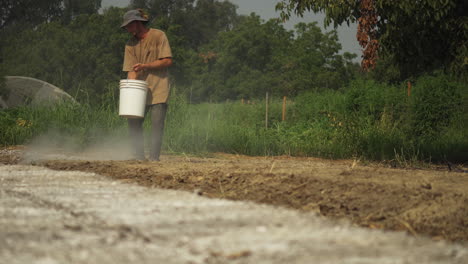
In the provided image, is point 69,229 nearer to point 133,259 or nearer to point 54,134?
point 133,259

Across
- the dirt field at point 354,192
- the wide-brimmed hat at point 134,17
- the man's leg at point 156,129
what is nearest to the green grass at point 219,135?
the man's leg at point 156,129

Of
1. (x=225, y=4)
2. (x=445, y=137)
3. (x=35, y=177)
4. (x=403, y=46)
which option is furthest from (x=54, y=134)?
(x=225, y=4)

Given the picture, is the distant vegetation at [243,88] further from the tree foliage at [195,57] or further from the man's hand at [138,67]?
the man's hand at [138,67]

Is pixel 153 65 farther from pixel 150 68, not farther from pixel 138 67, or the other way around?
pixel 138 67

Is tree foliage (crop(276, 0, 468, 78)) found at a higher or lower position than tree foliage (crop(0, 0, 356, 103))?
lower

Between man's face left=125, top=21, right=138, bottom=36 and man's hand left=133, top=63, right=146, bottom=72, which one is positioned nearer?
man's hand left=133, top=63, right=146, bottom=72

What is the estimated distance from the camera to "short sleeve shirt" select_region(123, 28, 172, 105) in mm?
6543

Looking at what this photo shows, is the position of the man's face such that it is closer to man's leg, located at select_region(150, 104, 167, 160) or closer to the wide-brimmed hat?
the wide-brimmed hat

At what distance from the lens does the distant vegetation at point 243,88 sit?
9344mm

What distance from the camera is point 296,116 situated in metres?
18.7

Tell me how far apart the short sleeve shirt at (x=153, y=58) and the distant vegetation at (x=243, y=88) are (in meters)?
2.37

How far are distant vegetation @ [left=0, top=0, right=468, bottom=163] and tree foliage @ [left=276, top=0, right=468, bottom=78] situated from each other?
0.26 meters

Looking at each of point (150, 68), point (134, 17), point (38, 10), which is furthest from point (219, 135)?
point (38, 10)

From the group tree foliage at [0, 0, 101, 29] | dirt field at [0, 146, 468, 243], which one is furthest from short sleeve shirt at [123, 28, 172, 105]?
tree foliage at [0, 0, 101, 29]
